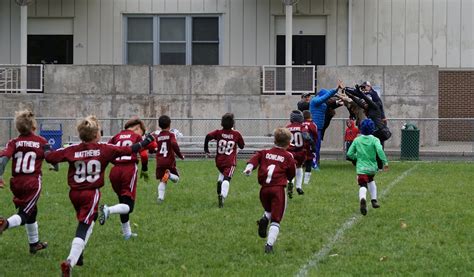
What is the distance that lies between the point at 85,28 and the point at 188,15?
4.10 m

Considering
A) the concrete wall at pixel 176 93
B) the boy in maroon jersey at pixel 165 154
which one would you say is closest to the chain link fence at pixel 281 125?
the concrete wall at pixel 176 93

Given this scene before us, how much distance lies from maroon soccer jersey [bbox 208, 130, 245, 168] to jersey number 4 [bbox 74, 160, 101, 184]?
5.42 metres

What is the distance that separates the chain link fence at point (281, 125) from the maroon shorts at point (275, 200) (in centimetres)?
1542

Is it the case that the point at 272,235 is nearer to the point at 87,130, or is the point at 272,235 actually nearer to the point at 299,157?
the point at 87,130

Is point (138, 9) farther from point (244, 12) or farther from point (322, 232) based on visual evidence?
point (322, 232)

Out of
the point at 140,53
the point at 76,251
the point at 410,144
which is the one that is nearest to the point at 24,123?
the point at 76,251

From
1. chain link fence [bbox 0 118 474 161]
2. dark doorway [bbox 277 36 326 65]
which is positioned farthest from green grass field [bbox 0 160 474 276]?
dark doorway [bbox 277 36 326 65]

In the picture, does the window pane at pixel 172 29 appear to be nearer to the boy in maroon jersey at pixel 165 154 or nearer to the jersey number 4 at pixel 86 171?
the boy in maroon jersey at pixel 165 154

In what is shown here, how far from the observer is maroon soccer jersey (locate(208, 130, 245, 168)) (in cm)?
1399

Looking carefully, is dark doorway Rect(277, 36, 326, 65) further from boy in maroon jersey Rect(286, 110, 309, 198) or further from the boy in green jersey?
the boy in green jersey

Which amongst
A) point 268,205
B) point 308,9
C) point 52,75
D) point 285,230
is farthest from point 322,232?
point 308,9

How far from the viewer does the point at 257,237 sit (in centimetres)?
1062

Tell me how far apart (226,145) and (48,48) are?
20.6 meters

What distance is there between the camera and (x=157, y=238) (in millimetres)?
10625
